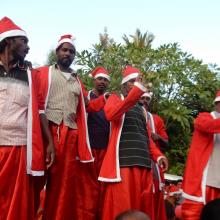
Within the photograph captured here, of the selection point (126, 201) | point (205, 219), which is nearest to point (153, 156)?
point (126, 201)

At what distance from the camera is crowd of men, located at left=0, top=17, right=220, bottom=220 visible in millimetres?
4273

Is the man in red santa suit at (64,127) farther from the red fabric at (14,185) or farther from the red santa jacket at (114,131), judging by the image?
the red fabric at (14,185)

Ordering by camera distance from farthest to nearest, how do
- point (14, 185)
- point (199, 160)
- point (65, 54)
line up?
1. point (65, 54)
2. point (199, 160)
3. point (14, 185)

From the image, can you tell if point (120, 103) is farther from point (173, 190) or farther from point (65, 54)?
point (173, 190)

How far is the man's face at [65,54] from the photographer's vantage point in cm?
554

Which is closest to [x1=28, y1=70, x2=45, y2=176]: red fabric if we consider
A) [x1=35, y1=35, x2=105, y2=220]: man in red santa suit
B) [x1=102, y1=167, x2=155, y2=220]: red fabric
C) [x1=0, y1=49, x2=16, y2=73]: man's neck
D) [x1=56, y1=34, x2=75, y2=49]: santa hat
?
[x1=0, y1=49, x2=16, y2=73]: man's neck

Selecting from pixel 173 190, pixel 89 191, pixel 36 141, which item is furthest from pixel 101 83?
pixel 173 190

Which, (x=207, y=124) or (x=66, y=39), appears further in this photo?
(x=66, y=39)

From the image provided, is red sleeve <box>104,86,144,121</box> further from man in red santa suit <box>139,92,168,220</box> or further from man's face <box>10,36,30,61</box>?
man's face <box>10,36,30,61</box>

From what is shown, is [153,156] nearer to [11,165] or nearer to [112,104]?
[112,104]

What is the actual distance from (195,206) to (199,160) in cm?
50

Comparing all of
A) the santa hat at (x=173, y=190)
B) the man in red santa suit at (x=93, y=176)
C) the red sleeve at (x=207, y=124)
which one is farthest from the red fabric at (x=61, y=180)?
the santa hat at (x=173, y=190)

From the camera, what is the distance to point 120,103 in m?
5.00

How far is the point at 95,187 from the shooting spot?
20.1ft
